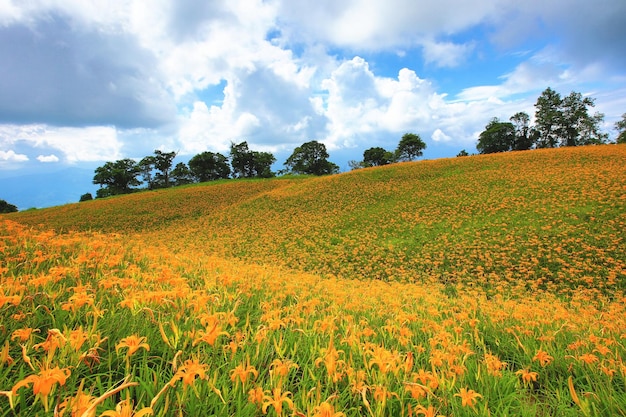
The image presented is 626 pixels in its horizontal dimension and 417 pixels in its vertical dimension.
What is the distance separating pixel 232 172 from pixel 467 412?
212ft

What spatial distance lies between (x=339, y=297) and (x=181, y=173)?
70.3 metres

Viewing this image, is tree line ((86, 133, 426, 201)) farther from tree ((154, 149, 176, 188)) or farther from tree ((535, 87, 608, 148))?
tree ((535, 87, 608, 148))

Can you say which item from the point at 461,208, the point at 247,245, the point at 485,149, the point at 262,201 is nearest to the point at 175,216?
the point at 262,201

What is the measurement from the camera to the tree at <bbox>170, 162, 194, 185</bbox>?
6581 centimetres

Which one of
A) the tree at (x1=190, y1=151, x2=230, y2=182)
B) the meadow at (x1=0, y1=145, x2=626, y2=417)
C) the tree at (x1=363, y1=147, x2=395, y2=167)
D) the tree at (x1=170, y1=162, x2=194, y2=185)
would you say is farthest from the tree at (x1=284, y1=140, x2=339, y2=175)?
the meadow at (x1=0, y1=145, x2=626, y2=417)

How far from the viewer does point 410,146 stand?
6481 cm

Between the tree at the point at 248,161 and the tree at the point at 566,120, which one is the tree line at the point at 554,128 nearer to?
the tree at the point at 566,120

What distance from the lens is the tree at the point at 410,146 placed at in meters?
63.7

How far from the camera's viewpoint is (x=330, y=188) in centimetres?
2795

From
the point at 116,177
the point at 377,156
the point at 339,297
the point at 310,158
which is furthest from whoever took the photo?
the point at 377,156

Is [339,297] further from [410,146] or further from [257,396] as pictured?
[410,146]

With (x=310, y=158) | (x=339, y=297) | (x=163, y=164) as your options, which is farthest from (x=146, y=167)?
(x=339, y=297)

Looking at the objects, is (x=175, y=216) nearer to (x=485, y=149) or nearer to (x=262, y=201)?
(x=262, y=201)

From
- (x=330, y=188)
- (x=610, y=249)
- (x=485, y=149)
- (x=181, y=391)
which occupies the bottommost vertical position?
(x=610, y=249)
